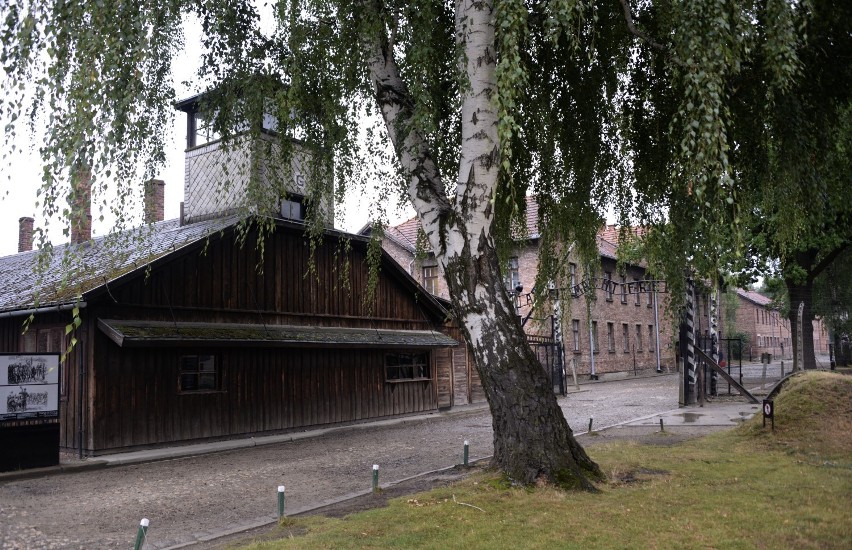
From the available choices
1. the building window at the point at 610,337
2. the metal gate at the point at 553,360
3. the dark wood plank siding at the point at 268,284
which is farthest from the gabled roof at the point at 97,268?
the building window at the point at 610,337

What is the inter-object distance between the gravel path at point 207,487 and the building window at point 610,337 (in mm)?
24604

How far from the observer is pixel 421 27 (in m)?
8.48

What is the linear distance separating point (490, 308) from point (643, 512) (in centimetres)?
275

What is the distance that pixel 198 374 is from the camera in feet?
53.4

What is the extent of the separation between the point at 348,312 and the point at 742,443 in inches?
454

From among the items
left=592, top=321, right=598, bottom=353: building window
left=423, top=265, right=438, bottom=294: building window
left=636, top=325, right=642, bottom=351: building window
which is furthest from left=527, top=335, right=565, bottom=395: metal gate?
left=636, top=325, right=642, bottom=351: building window

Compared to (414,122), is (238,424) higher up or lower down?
lower down

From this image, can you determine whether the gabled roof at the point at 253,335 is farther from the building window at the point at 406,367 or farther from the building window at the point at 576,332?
the building window at the point at 576,332

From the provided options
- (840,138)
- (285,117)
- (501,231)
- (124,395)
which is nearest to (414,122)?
(285,117)

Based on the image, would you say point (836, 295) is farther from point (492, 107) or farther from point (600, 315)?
point (492, 107)

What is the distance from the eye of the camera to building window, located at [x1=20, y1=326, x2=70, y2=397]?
14672mm

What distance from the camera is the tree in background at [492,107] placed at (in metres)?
6.61

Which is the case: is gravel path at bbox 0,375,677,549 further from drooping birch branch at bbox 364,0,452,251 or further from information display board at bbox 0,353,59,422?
drooping birch branch at bbox 364,0,452,251

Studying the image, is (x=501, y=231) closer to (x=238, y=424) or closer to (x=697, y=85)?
(x=697, y=85)
